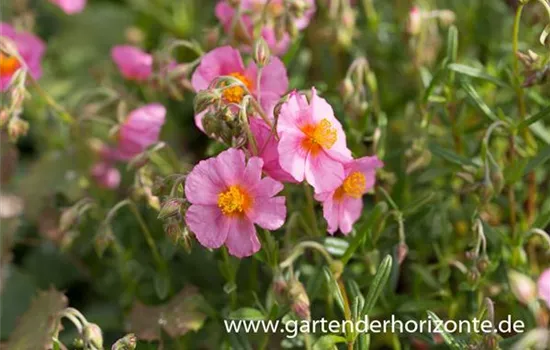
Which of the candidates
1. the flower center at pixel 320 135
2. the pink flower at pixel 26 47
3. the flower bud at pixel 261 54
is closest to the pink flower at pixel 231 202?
the flower center at pixel 320 135

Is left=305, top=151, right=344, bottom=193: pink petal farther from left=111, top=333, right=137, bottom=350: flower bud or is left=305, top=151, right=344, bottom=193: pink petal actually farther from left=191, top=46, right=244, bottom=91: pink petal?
left=111, top=333, right=137, bottom=350: flower bud

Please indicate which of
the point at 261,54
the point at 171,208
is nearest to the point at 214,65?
the point at 261,54

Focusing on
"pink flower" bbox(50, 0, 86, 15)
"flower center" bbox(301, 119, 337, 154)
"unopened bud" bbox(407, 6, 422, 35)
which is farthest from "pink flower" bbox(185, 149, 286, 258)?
"pink flower" bbox(50, 0, 86, 15)

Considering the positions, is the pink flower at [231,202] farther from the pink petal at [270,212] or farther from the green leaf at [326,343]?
the green leaf at [326,343]

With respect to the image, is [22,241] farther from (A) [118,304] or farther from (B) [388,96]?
(B) [388,96]

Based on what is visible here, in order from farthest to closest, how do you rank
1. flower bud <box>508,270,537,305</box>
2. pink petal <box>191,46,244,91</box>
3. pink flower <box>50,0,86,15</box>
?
pink flower <box>50,0,86,15</box> → pink petal <box>191,46,244,91</box> → flower bud <box>508,270,537,305</box>

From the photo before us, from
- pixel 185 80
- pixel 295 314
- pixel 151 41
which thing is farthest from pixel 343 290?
pixel 151 41
